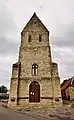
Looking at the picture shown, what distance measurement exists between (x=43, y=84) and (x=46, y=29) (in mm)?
8849

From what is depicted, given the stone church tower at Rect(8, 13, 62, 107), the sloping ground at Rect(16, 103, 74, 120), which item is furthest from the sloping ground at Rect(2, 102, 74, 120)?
the stone church tower at Rect(8, 13, 62, 107)

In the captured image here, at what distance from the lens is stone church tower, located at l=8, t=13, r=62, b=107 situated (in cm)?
2455

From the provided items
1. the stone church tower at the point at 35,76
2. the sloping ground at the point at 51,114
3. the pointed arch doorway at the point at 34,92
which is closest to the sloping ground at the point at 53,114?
the sloping ground at the point at 51,114

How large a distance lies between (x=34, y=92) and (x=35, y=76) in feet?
7.50

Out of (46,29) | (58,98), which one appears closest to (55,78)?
(58,98)

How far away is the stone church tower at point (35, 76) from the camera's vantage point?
80.5ft

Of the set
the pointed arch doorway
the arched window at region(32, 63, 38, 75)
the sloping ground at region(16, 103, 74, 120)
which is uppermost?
the arched window at region(32, 63, 38, 75)

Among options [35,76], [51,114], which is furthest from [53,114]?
[35,76]

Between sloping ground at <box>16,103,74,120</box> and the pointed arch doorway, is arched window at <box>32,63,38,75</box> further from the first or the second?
sloping ground at <box>16,103,74,120</box>

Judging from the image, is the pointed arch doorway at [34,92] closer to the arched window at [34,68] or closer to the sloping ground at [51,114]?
the arched window at [34,68]

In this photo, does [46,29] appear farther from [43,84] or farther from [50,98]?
[50,98]

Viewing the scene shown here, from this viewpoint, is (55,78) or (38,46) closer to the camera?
(55,78)

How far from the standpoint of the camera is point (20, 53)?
26.9 metres

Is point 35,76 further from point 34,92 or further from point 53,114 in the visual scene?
point 53,114
